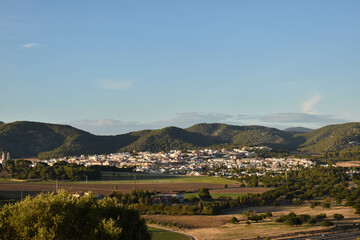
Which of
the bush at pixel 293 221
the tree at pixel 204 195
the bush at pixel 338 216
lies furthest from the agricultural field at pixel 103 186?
the bush at pixel 293 221

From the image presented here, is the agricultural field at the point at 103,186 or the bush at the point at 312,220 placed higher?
the agricultural field at the point at 103,186

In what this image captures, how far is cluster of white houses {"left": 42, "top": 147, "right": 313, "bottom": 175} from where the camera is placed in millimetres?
121500

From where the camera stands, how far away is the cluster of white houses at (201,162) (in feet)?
399

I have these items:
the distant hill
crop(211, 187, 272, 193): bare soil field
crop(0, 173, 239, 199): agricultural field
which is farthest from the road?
the distant hill

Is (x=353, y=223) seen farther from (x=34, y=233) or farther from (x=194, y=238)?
(x=34, y=233)

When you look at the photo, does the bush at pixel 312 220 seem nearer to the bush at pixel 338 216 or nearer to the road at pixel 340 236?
the bush at pixel 338 216

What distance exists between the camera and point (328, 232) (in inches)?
1609

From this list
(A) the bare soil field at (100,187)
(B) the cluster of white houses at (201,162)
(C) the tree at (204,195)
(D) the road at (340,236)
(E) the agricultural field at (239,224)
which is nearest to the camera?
(D) the road at (340,236)

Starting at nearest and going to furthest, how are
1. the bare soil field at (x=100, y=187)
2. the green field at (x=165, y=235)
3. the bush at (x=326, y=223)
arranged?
the green field at (x=165, y=235) < the bush at (x=326, y=223) < the bare soil field at (x=100, y=187)

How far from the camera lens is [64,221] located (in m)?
19.2

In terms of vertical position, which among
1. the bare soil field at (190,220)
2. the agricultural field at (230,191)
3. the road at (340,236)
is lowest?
the bare soil field at (190,220)

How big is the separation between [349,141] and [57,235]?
17765 cm

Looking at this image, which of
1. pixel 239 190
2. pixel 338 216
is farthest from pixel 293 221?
pixel 239 190

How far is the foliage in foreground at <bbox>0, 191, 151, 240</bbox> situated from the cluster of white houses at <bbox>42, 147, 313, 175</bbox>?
9208 centimetres
